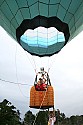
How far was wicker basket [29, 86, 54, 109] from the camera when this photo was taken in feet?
27.6

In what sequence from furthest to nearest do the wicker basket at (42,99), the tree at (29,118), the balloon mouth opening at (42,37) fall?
the tree at (29,118) < the wicker basket at (42,99) < the balloon mouth opening at (42,37)

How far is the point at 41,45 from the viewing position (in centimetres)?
815

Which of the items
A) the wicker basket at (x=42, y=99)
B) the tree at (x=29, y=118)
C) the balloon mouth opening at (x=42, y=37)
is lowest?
the wicker basket at (x=42, y=99)

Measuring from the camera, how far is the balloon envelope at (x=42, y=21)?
7.20m

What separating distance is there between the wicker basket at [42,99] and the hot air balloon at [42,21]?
1.12 m

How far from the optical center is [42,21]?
7332mm

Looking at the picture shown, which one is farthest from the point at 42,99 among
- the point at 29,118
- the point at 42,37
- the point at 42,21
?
the point at 29,118

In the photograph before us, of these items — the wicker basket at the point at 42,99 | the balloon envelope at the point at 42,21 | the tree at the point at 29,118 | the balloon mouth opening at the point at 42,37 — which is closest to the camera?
the balloon envelope at the point at 42,21

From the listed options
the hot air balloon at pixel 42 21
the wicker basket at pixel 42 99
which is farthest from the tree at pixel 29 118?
the hot air balloon at pixel 42 21

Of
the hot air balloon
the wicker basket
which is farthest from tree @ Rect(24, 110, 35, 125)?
the hot air balloon

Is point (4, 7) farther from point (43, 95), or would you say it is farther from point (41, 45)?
point (43, 95)

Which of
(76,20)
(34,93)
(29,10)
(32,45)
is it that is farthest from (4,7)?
(34,93)

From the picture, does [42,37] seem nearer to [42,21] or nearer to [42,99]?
[42,21]

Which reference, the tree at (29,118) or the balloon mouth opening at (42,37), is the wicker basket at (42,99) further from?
the tree at (29,118)
